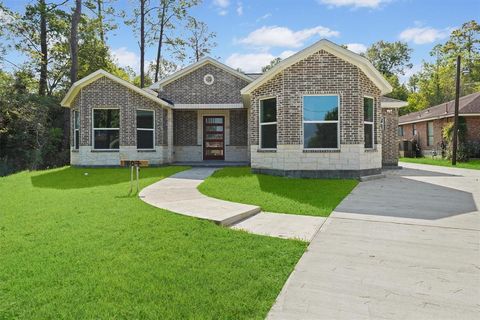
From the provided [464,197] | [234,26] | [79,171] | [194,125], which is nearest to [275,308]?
[464,197]

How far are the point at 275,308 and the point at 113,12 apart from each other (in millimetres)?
31143

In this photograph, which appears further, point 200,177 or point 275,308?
point 200,177

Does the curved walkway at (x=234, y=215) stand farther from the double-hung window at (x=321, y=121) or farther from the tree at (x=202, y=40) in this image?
the tree at (x=202, y=40)

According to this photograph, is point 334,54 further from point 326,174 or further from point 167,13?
point 167,13

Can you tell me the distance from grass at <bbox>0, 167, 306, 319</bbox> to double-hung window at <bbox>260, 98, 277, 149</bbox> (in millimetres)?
6266

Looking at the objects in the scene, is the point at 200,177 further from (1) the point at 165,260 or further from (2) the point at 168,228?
(1) the point at 165,260

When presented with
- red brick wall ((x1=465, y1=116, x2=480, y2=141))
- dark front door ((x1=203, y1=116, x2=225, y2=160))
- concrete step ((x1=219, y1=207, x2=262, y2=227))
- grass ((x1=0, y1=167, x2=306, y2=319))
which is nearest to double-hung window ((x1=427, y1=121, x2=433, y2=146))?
red brick wall ((x1=465, y1=116, x2=480, y2=141))

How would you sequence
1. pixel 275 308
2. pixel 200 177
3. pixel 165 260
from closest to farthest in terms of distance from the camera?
1. pixel 275 308
2. pixel 165 260
3. pixel 200 177

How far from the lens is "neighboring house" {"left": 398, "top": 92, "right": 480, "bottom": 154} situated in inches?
856

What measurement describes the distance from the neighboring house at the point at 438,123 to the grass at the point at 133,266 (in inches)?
865

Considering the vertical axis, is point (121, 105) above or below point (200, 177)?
above

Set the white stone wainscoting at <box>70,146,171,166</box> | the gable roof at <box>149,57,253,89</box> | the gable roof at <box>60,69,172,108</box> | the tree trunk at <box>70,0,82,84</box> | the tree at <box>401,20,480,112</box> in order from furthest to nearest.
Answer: the tree at <box>401,20,480,112</box>
the tree trunk at <box>70,0,82,84</box>
the gable roof at <box>149,57,253,89</box>
the white stone wainscoting at <box>70,146,171,166</box>
the gable roof at <box>60,69,172,108</box>

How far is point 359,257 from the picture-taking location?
4.28 m

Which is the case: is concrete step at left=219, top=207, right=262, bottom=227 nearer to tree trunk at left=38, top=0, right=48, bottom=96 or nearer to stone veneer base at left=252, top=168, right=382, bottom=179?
stone veneer base at left=252, top=168, right=382, bottom=179
